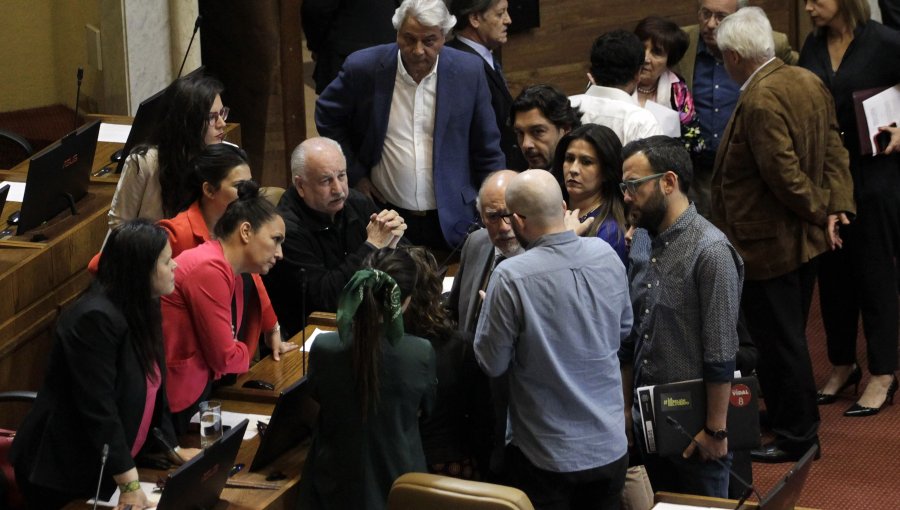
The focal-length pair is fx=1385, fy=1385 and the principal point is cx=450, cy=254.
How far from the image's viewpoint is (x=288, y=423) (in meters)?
3.80

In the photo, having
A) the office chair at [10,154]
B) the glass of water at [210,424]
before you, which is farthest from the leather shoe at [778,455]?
the office chair at [10,154]

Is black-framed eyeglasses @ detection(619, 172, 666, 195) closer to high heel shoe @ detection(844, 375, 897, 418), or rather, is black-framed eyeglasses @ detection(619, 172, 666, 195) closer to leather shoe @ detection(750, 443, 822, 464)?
leather shoe @ detection(750, 443, 822, 464)

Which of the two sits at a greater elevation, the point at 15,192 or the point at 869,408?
the point at 15,192

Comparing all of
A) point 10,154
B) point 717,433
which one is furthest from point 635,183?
point 10,154

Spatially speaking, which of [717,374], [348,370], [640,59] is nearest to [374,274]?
[348,370]

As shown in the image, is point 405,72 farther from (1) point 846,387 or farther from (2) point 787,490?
(2) point 787,490

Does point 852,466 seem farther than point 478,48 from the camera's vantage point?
No

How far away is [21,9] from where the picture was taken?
25.5 feet

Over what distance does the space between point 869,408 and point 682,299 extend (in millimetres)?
2069

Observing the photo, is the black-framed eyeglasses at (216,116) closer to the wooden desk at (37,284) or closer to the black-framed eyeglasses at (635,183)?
the wooden desk at (37,284)

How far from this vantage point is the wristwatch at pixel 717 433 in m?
3.89

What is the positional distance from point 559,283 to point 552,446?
17.0 inches

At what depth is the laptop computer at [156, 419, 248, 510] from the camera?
3244 millimetres

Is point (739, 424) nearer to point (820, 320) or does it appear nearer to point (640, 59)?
point (640, 59)
